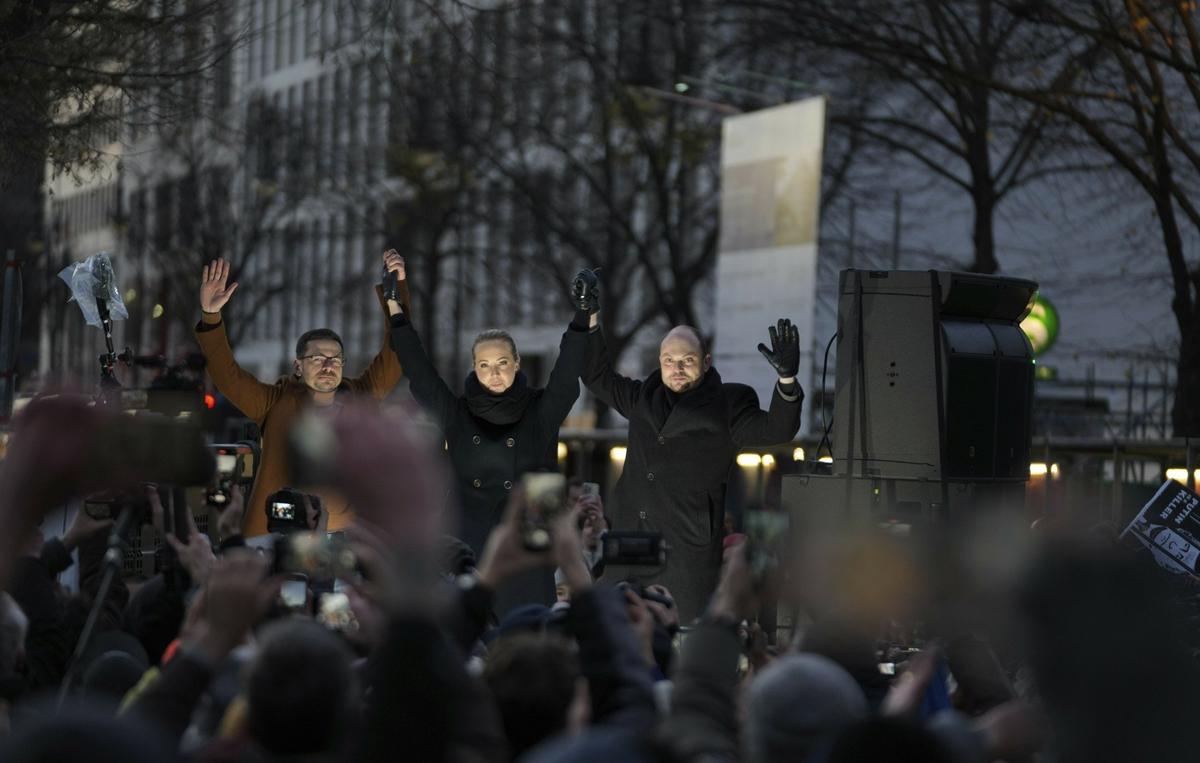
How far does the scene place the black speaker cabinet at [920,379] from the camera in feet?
30.7

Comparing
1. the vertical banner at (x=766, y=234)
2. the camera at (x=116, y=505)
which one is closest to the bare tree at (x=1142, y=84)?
the vertical banner at (x=766, y=234)

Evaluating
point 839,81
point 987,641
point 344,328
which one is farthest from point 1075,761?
point 344,328

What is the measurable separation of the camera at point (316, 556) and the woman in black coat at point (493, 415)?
3063mm

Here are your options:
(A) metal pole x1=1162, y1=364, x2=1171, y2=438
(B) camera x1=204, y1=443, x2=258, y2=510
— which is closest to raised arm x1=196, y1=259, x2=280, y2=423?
(B) camera x1=204, y1=443, x2=258, y2=510

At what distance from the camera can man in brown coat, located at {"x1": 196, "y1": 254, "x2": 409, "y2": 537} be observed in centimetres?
815

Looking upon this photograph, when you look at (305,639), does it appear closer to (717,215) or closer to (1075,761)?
(1075,761)

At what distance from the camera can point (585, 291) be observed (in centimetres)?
824

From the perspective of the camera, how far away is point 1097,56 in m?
18.4

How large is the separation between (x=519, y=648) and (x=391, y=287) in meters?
4.57

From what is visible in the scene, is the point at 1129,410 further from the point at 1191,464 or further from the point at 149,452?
the point at 149,452

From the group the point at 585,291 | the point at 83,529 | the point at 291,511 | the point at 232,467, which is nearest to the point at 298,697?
the point at 83,529

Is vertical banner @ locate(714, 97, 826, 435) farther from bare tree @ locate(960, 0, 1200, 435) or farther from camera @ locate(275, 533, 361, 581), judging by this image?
camera @ locate(275, 533, 361, 581)

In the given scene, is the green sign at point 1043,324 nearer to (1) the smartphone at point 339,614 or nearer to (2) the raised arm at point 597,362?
(2) the raised arm at point 597,362

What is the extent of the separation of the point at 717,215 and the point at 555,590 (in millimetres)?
20251
